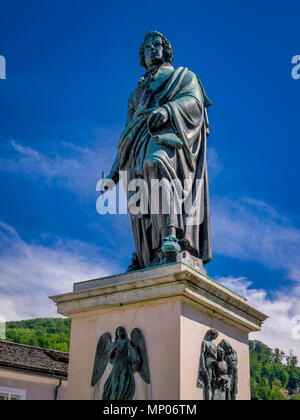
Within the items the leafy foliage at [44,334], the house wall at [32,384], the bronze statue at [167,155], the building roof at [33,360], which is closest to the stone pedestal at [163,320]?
the bronze statue at [167,155]

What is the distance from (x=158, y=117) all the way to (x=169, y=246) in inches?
68.3

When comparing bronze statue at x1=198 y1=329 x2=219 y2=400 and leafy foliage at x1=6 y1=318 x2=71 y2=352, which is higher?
leafy foliage at x1=6 y1=318 x2=71 y2=352

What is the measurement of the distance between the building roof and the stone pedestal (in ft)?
81.6

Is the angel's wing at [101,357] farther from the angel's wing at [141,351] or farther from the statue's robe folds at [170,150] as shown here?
the statue's robe folds at [170,150]

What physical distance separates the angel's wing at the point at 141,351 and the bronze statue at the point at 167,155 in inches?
35.5

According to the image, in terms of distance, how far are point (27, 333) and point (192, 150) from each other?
5344cm

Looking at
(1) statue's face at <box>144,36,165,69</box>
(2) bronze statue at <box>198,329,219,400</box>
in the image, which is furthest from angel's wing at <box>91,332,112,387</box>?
(1) statue's face at <box>144,36,165,69</box>

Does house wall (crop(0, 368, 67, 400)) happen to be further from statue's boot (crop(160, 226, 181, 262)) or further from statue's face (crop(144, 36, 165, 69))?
statue's boot (crop(160, 226, 181, 262))

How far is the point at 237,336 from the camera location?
739cm

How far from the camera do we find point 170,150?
7.64m

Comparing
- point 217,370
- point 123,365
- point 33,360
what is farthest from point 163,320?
point 33,360

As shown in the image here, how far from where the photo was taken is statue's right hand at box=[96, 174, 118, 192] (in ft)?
27.6
